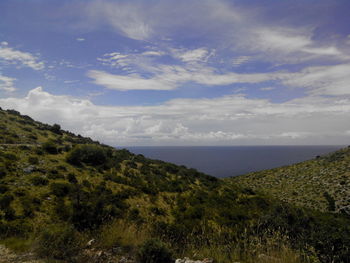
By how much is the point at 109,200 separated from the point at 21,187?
578cm

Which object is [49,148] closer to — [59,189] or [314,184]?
[59,189]

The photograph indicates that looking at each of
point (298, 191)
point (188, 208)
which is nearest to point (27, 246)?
point (188, 208)

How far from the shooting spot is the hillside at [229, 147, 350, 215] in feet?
80.6

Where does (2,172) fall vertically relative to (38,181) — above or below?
above

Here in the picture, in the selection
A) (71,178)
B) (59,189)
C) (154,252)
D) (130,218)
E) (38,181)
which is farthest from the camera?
(71,178)

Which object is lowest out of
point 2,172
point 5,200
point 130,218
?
point 130,218

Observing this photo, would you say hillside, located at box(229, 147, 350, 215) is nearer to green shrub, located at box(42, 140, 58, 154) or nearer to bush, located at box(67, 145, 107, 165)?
bush, located at box(67, 145, 107, 165)

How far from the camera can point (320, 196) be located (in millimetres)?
26688

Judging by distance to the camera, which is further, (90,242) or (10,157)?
(10,157)

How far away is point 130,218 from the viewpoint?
11.3m

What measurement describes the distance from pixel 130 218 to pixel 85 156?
43.3 feet

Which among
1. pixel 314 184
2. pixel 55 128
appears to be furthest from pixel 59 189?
pixel 314 184

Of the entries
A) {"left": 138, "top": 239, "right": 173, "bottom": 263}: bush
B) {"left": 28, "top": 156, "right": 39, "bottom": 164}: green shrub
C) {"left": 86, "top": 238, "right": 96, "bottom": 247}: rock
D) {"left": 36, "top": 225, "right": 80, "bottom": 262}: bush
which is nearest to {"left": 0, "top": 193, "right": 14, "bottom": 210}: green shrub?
{"left": 28, "top": 156, "right": 39, "bottom": 164}: green shrub

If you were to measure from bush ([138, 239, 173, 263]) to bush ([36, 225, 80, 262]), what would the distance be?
5.31 feet
